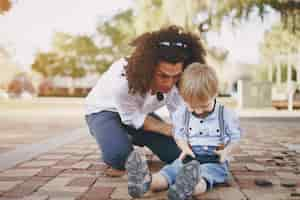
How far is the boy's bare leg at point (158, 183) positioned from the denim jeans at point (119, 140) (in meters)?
0.61

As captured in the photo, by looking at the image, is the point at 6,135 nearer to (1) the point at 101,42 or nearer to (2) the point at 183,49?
(2) the point at 183,49

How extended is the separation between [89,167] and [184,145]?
1141mm

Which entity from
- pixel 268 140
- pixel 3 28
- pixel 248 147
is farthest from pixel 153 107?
pixel 3 28

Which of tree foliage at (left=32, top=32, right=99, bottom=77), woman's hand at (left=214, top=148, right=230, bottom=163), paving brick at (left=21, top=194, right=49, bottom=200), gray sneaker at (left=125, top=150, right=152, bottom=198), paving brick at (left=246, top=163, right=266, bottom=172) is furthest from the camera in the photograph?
tree foliage at (left=32, top=32, right=99, bottom=77)

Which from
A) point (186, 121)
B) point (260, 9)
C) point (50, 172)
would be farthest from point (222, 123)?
point (260, 9)

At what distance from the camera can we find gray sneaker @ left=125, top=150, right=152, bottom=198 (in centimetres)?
257

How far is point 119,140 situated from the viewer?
350cm

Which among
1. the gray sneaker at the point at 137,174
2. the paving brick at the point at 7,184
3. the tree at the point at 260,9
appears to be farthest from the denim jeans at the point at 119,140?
the tree at the point at 260,9

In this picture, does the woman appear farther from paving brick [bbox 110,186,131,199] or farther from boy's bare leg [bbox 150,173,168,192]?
boy's bare leg [bbox 150,173,168,192]

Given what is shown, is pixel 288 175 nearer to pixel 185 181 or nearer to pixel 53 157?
pixel 185 181

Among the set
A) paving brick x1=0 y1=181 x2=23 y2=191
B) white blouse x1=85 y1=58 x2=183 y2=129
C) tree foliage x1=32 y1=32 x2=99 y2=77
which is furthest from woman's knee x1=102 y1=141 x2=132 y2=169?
tree foliage x1=32 y1=32 x2=99 y2=77

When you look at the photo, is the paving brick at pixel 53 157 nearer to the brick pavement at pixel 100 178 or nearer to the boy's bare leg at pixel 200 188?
the brick pavement at pixel 100 178

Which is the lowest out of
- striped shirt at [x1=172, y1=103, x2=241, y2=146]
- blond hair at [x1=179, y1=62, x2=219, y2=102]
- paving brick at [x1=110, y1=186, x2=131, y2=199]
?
paving brick at [x1=110, y1=186, x2=131, y2=199]

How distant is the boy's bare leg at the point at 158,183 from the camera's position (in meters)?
2.81
